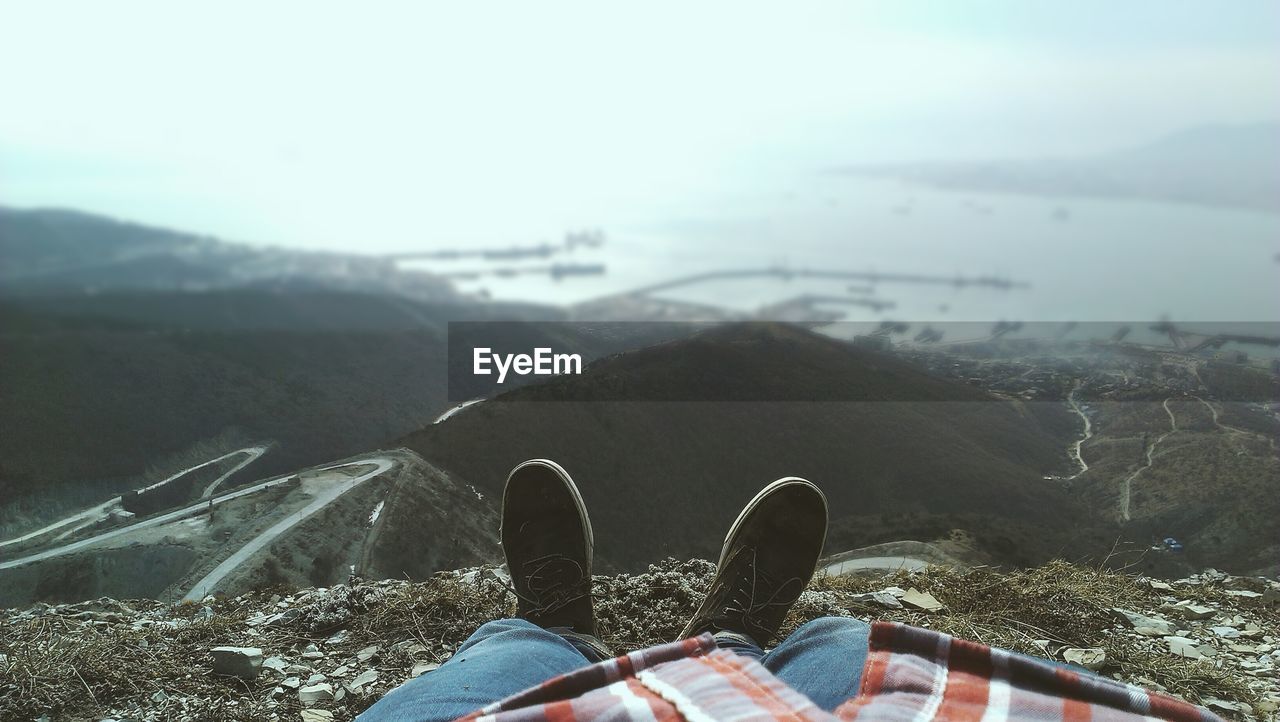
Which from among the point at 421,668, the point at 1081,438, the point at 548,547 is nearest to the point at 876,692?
the point at 548,547

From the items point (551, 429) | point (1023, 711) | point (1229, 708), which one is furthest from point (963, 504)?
point (1023, 711)

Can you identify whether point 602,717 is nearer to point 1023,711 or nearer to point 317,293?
point 1023,711

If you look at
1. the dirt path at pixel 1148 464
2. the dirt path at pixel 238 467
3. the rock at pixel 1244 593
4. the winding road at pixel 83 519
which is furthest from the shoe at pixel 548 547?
the rock at pixel 1244 593

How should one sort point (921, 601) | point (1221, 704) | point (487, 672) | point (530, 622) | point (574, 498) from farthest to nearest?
point (921, 601) < point (574, 498) < point (1221, 704) < point (530, 622) < point (487, 672)

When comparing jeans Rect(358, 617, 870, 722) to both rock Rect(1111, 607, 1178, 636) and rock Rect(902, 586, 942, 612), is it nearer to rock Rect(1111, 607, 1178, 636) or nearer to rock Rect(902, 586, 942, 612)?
rock Rect(902, 586, 942, 612)

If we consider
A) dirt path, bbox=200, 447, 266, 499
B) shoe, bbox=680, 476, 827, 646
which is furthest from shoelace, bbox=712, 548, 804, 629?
dirt path, bbox=200, 447, 266, 499

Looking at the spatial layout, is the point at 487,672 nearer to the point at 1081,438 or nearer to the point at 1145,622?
the point at 1145,622
